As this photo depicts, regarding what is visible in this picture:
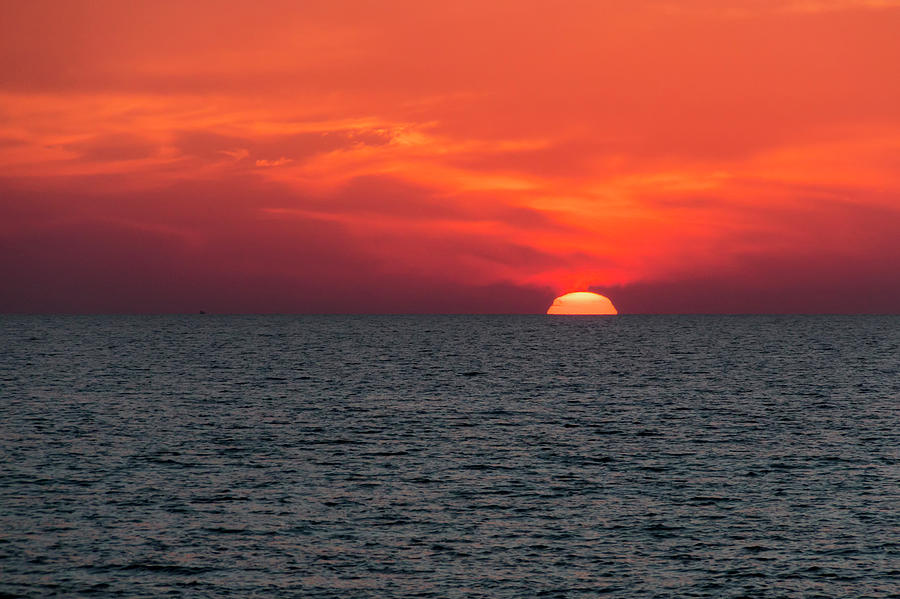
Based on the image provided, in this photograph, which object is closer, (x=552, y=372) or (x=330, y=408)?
(x=330, y=408)

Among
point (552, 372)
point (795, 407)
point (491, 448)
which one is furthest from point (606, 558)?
point (552, 372)

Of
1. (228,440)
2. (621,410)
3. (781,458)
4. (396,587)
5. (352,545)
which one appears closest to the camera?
(396,587)

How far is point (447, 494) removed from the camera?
4034 cm

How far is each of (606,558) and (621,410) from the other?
4227 centimetres

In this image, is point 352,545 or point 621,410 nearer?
point 352,545

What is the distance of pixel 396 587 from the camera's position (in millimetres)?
28047

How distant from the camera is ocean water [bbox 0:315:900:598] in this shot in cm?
2905

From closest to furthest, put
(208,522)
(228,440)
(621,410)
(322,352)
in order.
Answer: (208,522), (228,440), (621,410), (322,352)

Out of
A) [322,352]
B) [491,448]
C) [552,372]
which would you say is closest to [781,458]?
[491,448]

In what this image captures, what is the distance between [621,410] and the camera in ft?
238

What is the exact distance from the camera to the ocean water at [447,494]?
95.3 feet

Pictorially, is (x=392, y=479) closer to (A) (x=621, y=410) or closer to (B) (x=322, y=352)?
(A) (x=621, y=410)

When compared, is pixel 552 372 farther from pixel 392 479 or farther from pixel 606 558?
pixel 606 558

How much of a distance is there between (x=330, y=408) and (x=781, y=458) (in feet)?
119
